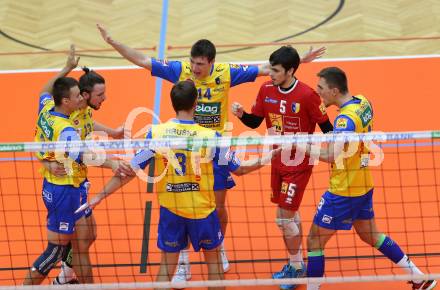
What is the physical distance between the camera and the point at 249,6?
54.2 feet

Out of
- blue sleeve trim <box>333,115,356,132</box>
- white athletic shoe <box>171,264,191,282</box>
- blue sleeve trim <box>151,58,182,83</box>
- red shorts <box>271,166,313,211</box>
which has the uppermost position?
blue sleeve trim <box>151,58,182,83</box>

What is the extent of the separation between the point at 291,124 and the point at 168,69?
61.3 inches

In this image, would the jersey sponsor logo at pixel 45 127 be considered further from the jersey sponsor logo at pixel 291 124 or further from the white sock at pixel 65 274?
the jersey sponsor logo at pixel 291 124

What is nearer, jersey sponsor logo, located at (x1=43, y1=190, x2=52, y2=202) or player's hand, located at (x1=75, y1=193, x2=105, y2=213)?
player's hand, located at (x1=75, y1=193, x2=105, y2=213)

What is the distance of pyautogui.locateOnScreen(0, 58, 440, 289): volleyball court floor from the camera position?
31.2 ft

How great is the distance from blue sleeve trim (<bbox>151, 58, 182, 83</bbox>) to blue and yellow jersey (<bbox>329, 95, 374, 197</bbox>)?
2.01 m

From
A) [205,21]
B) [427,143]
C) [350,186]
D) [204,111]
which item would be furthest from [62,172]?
[205,21]

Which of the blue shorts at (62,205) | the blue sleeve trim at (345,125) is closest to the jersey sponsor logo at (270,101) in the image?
the blue sleeve trim at (345,125)

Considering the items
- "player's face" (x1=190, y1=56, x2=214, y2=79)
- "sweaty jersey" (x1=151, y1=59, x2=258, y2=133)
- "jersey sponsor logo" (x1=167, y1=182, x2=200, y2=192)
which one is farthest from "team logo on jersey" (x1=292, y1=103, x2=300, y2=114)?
"jersey sponsor logo" (x1=167, y1=182, x2=200, y2=192)

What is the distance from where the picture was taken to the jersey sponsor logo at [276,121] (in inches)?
352

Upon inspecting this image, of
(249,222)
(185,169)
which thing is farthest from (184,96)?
(249,222)

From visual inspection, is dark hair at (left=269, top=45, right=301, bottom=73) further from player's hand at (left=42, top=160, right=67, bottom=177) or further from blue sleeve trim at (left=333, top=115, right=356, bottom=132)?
player's hand at (left=42, top=160, right=67, bottom=177)

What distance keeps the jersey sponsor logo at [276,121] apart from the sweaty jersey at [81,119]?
1931mm

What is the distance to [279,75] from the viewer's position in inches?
345
